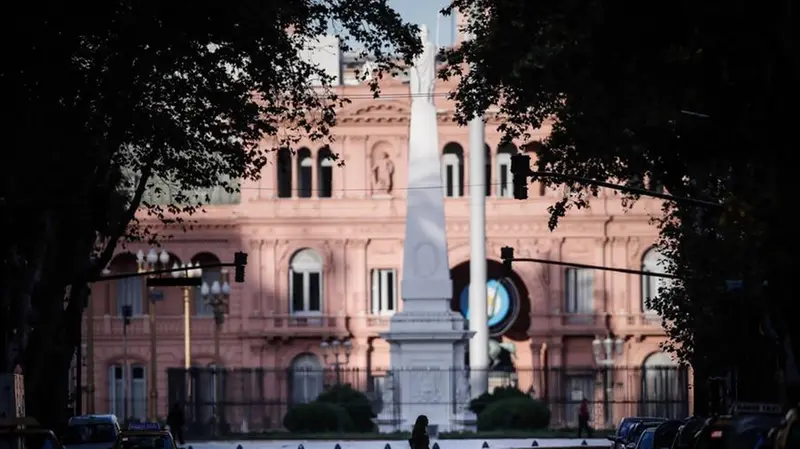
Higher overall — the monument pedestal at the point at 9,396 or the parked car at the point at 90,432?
the monument pedestal at the point at 9,396

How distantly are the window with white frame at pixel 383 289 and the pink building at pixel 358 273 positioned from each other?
0.08m

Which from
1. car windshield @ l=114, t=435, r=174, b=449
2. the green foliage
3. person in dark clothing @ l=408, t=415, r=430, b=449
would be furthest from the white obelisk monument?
car windshield @ l=114, t=435, r=174, b=449

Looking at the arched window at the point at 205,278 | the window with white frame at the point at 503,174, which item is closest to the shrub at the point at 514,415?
the window with white frame at the point at 503,174

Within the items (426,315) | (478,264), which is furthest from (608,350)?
(426,315)

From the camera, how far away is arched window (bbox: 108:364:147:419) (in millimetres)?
111812

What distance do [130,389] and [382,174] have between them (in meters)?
14.7

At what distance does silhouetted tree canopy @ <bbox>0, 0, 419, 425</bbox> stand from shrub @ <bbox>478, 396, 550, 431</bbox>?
34711 mm

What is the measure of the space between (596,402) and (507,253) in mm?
34120

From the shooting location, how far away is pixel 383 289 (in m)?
114

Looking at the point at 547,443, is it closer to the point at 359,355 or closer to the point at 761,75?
the point at 359,355

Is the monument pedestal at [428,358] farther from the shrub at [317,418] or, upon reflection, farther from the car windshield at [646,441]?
the car windshield at [646,441]

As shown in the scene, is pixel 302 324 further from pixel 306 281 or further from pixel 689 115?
pixel 689 115

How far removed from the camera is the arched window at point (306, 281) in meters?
114

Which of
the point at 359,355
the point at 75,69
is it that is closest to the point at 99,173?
the point at 75,69
